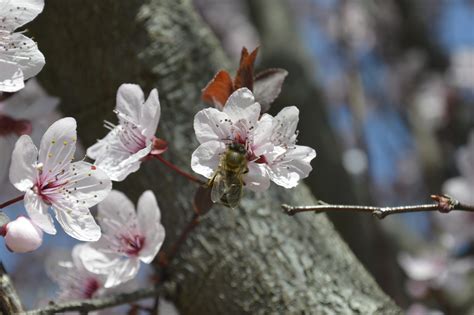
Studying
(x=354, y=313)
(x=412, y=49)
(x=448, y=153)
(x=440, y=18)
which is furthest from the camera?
(x=440, y=18)

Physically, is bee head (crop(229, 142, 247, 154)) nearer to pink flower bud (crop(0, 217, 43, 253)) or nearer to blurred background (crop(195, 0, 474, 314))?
pink flower bud (crop(0, 217, 43, 253))

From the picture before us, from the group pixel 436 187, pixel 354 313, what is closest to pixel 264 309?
pixel 354 313

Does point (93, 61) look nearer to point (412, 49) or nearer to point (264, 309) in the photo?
point (264, 309)

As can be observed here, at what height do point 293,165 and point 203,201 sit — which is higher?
point 293,165

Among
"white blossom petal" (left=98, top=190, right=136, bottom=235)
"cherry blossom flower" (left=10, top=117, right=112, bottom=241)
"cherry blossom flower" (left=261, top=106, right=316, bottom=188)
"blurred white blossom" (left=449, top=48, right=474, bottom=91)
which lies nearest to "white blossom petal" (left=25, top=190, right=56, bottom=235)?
"cherry blossom flower" (left=10, top=117, right=112, bottom=241)

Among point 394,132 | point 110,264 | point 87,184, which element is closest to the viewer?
point 87,184

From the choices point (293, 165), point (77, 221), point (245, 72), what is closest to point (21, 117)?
point (77, 221)

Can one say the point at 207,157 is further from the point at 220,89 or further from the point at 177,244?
the point at 177,244
